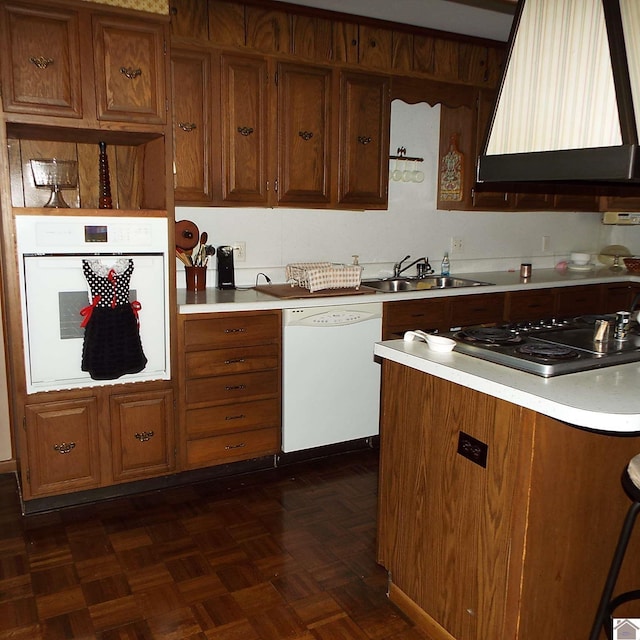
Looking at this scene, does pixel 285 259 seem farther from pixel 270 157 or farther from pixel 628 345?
pixel 628 345

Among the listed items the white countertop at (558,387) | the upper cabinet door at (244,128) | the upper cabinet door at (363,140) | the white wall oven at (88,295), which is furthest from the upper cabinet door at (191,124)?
the white countertop at (558,387)

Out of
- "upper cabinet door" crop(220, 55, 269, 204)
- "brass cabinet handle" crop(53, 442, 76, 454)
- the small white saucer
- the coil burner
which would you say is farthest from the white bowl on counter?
the small white saucer

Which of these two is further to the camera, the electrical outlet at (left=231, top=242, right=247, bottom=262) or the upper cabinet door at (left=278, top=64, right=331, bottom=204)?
the electrical outlet at (left=231, top=242, right=247, bottom=262)

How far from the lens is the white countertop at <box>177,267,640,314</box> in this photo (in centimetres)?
310

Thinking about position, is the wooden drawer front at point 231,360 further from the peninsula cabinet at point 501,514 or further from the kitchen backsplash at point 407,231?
the peninsula cabinet at point 501,514

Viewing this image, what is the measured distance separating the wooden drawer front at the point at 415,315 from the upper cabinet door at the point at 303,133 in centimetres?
79

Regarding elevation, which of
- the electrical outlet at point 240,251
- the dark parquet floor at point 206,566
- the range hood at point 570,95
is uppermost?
the range hood at point 570,95

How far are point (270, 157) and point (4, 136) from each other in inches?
52.8

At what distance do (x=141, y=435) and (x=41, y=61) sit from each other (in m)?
1.74

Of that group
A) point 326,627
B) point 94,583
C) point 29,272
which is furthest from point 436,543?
point 29,272

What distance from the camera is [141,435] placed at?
118 inches

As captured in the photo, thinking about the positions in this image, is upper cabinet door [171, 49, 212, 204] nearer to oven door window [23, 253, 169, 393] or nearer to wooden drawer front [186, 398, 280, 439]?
oven door window [23, 253, 169, 393]

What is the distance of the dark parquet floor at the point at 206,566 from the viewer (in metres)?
2.11

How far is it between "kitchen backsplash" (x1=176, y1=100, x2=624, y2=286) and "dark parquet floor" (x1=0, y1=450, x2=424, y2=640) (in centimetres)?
140
